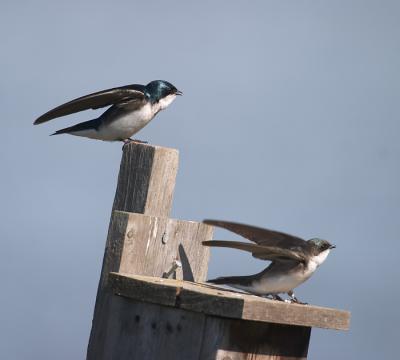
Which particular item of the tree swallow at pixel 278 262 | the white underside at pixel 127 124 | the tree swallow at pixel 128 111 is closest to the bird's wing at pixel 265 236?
the tree swallow at pixel 278 262

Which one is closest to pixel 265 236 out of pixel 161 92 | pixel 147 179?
pixel 147 179

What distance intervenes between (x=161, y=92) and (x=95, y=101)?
1261mm

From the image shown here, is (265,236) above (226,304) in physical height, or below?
above

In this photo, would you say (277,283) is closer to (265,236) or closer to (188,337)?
(265,236)

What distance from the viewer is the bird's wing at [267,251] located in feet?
12.5

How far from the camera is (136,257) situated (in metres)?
3.89

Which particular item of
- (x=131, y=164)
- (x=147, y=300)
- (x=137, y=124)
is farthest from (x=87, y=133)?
(x=147, y=300)

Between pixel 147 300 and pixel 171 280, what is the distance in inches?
8.8

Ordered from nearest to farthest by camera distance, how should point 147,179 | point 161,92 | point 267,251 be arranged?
point 147,179 < point 267,251 < point 161,92

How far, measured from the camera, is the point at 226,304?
3.57m

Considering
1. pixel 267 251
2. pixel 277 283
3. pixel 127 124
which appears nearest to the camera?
pixel 267 251

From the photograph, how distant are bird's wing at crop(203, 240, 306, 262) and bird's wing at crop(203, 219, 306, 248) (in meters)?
0.04

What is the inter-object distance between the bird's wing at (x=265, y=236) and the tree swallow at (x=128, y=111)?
3.88 feet

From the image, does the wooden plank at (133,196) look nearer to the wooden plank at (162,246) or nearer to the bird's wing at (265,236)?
the wooden plank at (162,246)
